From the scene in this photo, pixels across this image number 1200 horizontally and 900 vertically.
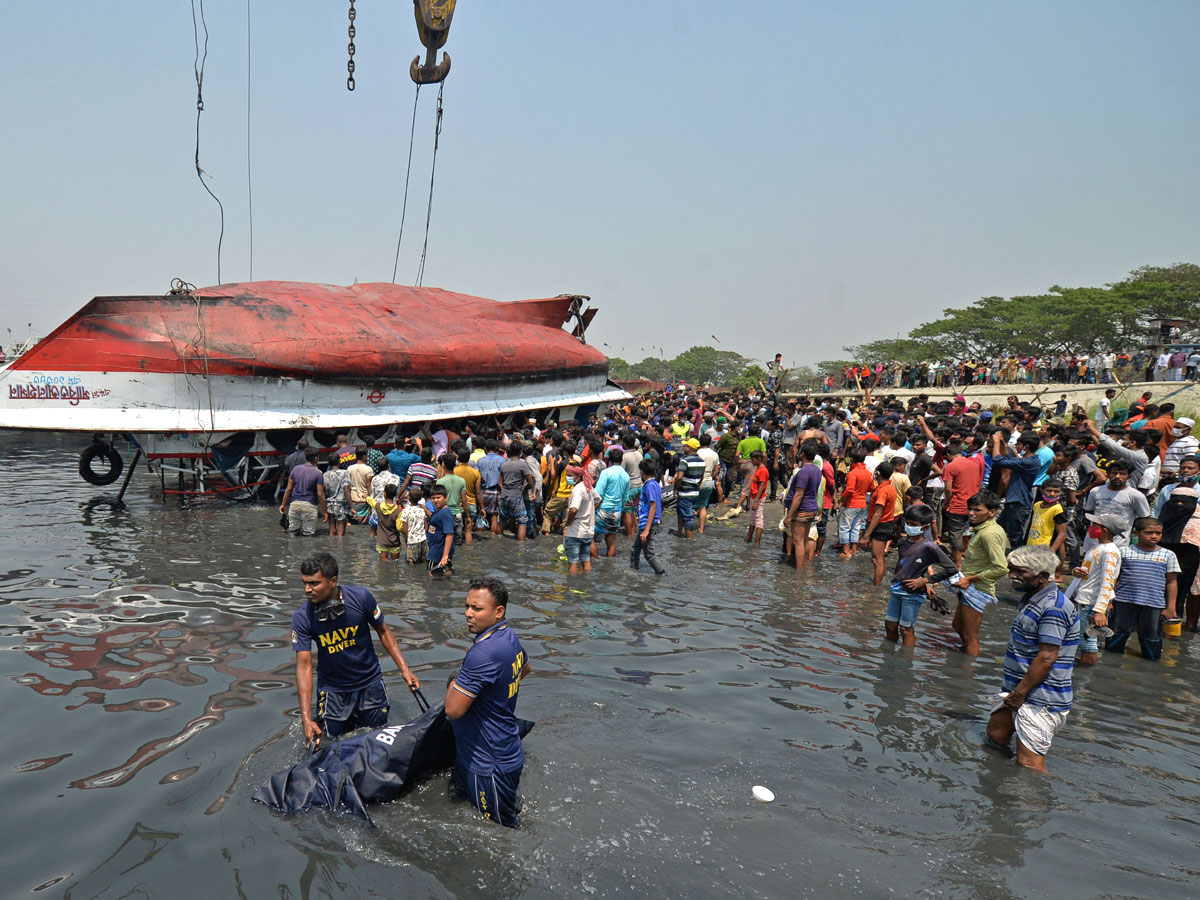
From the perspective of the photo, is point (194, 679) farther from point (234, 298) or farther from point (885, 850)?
point (234, 298)

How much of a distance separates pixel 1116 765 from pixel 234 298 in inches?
653

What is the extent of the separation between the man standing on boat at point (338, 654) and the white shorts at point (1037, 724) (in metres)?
4.16

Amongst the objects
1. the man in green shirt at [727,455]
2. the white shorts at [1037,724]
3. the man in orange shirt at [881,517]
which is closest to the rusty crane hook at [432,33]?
the man in green shirt at [727,455]

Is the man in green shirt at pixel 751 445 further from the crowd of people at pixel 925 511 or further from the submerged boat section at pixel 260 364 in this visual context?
the submerged boat section at pixel 260 364

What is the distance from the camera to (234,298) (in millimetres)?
15711

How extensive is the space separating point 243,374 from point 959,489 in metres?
13.2

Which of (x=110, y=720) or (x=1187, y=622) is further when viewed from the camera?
(x=1187, y=622)

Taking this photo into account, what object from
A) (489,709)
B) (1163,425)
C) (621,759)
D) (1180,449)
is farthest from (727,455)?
(489,709)

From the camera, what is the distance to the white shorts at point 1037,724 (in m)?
4.96

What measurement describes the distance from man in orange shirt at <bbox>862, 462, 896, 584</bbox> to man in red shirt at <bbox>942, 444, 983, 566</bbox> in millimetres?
1312

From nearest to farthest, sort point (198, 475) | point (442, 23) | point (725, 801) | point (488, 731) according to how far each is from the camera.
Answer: point (488, 731), point (725, 801), point (198, 475), point (442, 23)

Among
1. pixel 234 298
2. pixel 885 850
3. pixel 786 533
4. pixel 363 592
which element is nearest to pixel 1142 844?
pixel 885 850

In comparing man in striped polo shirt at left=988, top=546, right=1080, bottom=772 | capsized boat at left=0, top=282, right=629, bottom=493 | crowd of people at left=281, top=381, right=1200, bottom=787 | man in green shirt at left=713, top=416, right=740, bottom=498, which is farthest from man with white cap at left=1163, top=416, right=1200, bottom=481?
capsized boat at left=0, top=282, right=629, bottom=493

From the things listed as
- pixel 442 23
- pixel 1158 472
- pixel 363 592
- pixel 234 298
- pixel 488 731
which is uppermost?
pixel 442 23
